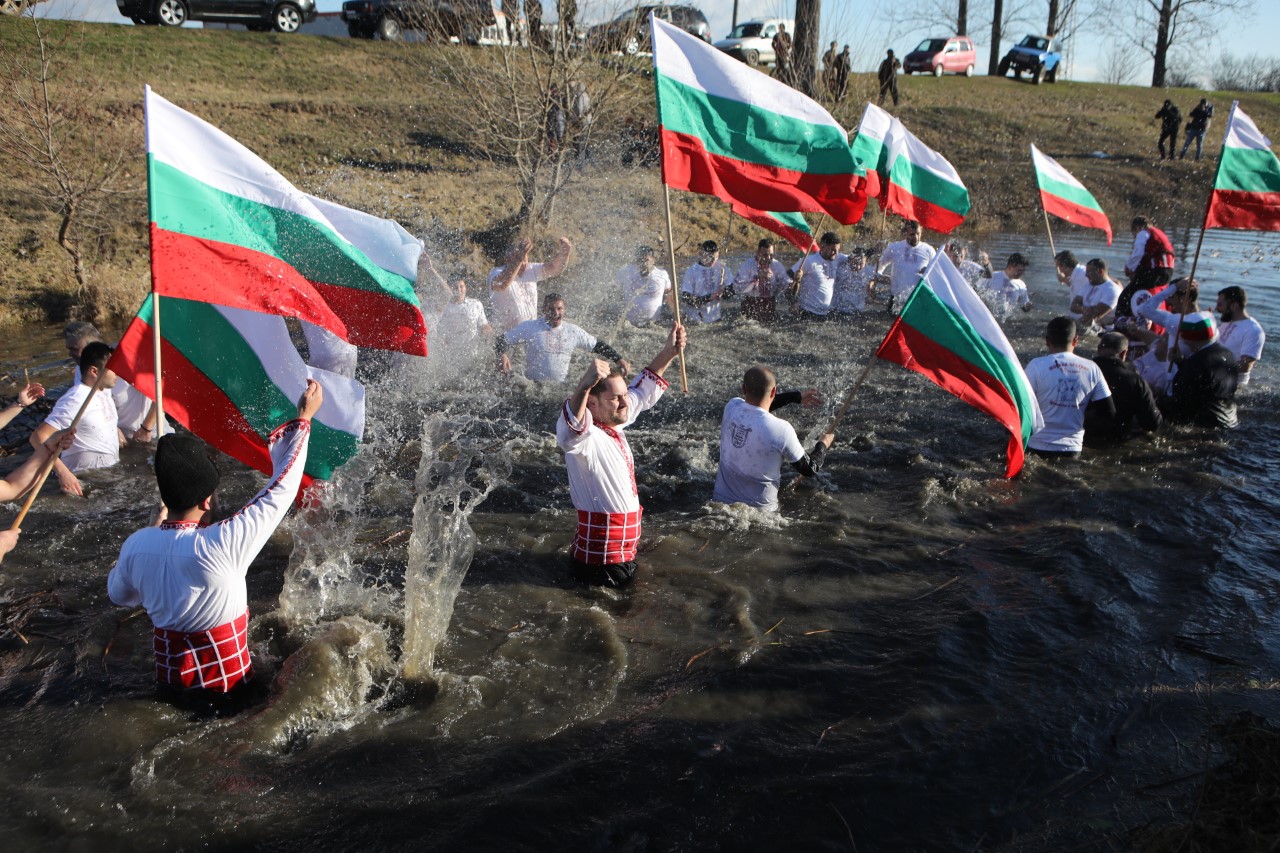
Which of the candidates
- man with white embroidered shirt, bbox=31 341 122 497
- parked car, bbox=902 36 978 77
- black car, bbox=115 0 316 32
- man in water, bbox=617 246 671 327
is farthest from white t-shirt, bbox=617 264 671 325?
parked car, bbox=902 36 978 77

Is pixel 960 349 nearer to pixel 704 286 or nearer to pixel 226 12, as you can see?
pixel 704 286

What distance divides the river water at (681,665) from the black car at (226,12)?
2448 cm

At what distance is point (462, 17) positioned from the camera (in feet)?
56.5

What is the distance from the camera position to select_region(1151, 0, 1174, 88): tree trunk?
50.7m

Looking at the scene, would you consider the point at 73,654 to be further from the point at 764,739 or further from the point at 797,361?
the point at 797,361

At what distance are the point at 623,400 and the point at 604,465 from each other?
418 millimetres

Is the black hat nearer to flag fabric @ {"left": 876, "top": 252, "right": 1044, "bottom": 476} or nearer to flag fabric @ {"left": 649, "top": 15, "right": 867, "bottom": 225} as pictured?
flag fabric @ {"left": 649, "top": 15, "right": 867, "bottom": 225}

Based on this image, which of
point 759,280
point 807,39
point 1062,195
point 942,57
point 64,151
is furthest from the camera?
→ point 942,57

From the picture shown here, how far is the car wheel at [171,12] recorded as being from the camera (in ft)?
90.4

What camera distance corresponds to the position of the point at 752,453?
671 cm

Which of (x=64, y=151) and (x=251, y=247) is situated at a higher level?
(x=64, y=151)

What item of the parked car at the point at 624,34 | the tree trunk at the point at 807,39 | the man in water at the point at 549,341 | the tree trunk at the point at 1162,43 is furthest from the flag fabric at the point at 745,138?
the tree trunk at the point at 1162,43

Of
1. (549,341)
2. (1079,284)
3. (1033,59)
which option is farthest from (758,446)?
(1033,59)

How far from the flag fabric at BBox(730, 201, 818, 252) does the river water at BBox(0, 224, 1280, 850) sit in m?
2.23
